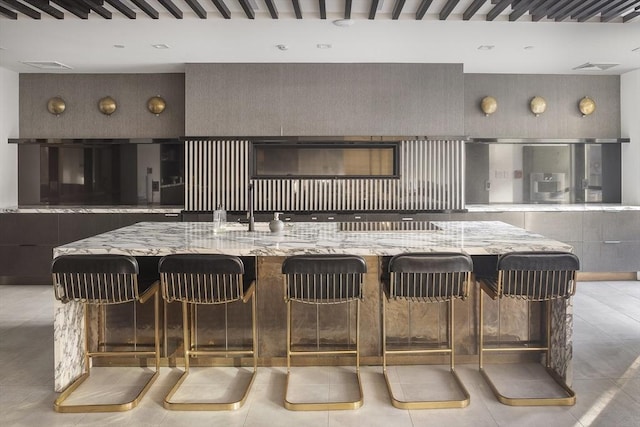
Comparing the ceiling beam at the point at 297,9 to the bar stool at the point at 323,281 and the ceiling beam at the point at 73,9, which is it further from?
the bar stool at the point at 323,281

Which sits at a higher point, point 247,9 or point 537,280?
point 247,9

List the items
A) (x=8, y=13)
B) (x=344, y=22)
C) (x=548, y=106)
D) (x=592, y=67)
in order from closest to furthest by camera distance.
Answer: (x=8, y=13), (x=344, y=22), (x=592, y=67), (x=548, y=106)

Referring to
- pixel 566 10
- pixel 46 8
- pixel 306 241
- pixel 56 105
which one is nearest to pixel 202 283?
pixel 306 241

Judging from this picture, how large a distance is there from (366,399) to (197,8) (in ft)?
10.5

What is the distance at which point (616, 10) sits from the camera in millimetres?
4543

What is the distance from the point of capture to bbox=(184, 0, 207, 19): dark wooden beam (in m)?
4.34

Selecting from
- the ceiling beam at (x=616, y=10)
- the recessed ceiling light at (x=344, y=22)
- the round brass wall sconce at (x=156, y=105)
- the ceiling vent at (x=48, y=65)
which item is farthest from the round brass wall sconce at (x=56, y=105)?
the ceiling beam at (x=616, y=10)

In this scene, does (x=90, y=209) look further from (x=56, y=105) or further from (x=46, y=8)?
(x=46, y=8)

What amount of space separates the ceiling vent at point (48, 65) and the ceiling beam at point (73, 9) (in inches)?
85.2

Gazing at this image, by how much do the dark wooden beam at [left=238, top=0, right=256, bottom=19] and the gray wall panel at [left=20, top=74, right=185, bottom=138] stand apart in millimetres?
2828

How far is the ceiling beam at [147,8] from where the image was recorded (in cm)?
434

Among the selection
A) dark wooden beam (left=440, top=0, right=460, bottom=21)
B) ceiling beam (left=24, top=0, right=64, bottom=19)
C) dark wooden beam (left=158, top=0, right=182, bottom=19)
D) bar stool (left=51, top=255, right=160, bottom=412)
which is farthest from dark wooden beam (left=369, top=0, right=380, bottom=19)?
bar stool (left=51, top=255, right=160, bottom=412)

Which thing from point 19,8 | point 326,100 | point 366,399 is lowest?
point 366,399

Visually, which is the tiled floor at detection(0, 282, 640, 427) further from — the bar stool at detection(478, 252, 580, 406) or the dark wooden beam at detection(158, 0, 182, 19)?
the dark wooden beam at detection(158, 0, 182, 19)
